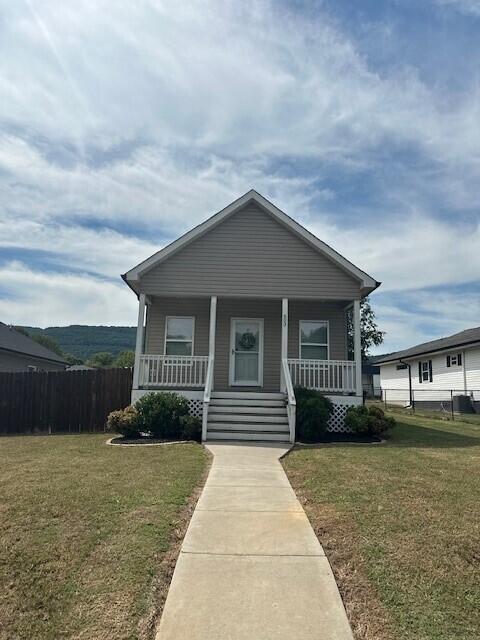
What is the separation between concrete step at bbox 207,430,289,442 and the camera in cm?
1045

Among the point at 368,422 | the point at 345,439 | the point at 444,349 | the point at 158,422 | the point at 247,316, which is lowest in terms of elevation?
the point at 345,439

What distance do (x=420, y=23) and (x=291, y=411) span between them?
8.31 m

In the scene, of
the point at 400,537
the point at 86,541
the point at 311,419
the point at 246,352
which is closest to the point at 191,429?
the point at 311,419

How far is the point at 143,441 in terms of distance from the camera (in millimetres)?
10242

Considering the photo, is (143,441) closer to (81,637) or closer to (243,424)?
(243,424)

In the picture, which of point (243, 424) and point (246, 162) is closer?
point (243, 424)

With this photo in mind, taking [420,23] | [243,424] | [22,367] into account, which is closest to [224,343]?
[243,424]

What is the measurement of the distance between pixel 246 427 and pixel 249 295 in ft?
12.7

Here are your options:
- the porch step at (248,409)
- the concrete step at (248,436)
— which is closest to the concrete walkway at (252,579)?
the concrete step at (248,436)

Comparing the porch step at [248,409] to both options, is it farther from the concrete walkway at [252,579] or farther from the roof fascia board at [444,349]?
the roof fascia board at [444,349]

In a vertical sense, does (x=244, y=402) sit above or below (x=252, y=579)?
above

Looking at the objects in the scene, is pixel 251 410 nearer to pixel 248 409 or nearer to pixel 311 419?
pixel 248 409

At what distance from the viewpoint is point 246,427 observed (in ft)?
35.4

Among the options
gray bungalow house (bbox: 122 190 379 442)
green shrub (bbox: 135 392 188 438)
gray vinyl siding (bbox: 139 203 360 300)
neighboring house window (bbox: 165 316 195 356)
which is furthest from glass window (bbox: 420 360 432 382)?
green shrub (bbox: 135 392 188 438)
